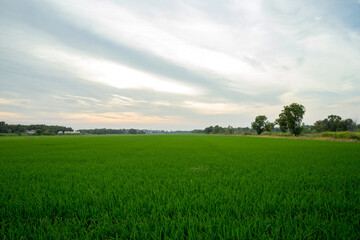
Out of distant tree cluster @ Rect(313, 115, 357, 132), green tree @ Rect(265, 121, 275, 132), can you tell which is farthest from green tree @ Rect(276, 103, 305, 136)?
distant tree cluster @ Rect(313, 115, 357, 132)

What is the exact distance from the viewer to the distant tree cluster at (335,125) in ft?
325

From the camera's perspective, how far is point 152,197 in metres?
3.48

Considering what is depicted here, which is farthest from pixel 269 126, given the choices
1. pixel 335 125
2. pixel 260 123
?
pixel 335 125

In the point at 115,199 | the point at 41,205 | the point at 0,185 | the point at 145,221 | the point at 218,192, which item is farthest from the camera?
the point at 0,185

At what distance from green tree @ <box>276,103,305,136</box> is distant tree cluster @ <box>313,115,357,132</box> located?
2657 inches

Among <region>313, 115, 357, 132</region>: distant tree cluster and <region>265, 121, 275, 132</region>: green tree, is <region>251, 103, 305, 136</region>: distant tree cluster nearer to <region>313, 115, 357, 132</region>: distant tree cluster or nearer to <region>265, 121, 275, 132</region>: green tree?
<region>265, 121, 275, 132</region>: green tree

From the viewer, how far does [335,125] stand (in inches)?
4021

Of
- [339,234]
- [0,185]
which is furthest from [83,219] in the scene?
[0,185]

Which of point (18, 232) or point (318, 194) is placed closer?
point (18, 232)

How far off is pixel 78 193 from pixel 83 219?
53.1 inches

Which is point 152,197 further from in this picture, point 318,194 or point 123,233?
point 318,194

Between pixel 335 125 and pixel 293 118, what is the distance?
71.4 m

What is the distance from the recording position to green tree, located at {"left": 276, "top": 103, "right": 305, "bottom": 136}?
5956 cm

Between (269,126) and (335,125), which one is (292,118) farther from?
(335,125)
